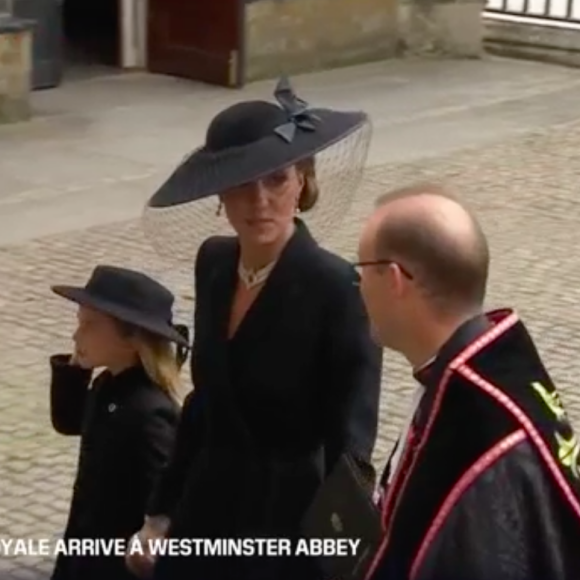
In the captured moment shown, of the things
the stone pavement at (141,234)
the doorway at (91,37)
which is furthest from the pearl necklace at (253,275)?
the doorway at (91,37)

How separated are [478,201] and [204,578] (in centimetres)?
635

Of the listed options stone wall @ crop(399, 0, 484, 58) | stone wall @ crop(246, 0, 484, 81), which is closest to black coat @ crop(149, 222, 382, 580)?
stone wall @ crop(246, 0, 484, 81)

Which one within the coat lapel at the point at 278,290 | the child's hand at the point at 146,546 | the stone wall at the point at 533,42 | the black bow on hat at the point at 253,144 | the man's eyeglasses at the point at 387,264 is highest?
the man's eyeglasses at the point at 387,264

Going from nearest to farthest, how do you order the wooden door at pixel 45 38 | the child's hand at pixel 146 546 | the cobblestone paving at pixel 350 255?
the child's hand at pixel 146 546
the cobblestone paving at pixel 350 255
the wooden door at pixel 45 38

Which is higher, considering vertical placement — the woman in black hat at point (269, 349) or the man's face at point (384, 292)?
the man's face at point (384, 292)

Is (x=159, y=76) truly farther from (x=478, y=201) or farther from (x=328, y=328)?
(x=328, y=328)

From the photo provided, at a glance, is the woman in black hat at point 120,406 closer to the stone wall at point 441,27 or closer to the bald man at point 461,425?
the bald man at point 461,425

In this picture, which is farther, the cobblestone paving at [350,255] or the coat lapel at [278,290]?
the cobblestone paving at [350,255]

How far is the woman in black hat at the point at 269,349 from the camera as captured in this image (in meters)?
3.46

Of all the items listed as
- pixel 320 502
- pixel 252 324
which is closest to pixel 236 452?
pixel 252 324

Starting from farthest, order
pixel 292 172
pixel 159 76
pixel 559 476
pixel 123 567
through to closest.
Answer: pixel 159 76, pixel 123 567, pixel 292 172, pixel 559 476

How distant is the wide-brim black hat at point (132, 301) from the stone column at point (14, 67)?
24.6 feet

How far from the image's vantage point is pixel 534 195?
10016 millimetres

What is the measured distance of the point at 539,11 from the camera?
50.1 feet
